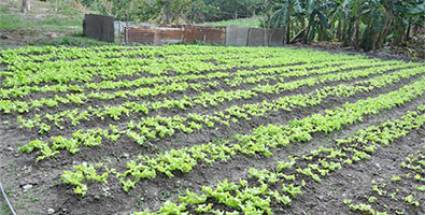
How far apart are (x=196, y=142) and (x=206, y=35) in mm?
15419

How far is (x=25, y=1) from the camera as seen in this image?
23938mm

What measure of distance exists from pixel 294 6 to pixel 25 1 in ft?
52.1

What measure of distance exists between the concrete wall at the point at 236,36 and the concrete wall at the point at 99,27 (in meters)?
6.86

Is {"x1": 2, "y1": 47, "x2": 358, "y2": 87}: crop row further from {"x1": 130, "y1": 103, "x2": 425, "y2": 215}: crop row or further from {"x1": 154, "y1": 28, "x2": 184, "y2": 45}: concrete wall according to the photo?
{"x1": 130, "y1": 103, "x2": 425, "y2": 215}: crop row

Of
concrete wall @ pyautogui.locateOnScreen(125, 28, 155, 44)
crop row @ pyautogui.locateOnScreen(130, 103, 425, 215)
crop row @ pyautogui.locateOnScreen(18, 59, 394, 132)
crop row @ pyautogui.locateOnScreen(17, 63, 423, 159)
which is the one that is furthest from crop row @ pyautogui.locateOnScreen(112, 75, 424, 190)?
concrete wall @ pyautogui.locateOnScreen(125, 28, 155, 44)

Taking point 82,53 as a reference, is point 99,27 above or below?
above

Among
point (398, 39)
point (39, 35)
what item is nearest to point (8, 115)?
point (39, 35)

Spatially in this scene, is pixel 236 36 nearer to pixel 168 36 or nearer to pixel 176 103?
pixel 168 36

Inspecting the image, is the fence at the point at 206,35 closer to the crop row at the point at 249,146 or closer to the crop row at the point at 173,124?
the crop row at the point at 173,124

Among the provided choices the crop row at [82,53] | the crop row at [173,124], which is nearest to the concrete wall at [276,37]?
the crop row at [82,53]

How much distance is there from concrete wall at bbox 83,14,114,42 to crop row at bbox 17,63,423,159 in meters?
9.39

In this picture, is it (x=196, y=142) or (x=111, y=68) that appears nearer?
(x=196, y=142)

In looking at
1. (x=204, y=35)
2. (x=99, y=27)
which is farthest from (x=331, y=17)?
(x=99, y=27)

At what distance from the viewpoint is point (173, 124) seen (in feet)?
23.9
